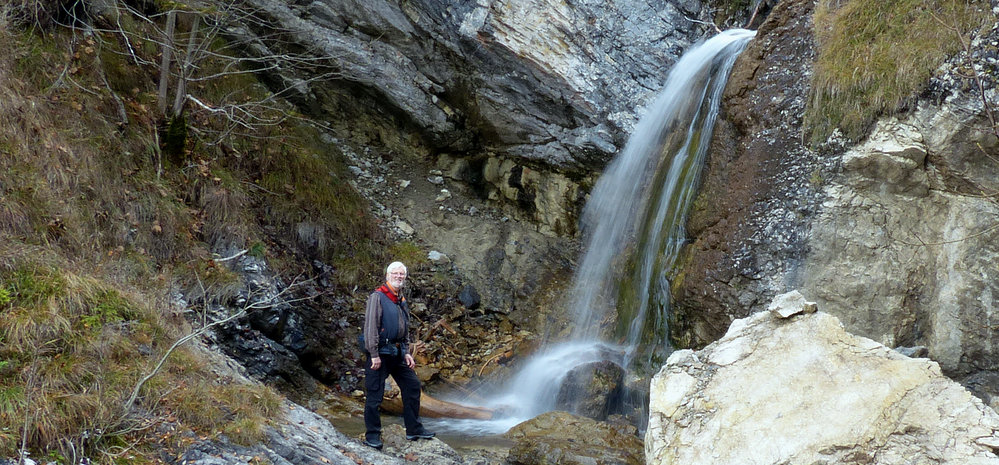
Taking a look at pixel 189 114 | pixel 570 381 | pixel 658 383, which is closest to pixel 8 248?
pixel 189 114

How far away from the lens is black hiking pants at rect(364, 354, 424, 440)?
498cm

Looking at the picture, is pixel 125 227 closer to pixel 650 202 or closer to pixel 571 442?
pixel 571 442

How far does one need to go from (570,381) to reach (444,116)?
4.18 m

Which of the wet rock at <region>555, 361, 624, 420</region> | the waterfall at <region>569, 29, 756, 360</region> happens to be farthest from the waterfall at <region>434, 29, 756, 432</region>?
the wet rock at <region>555, 361, 624, 420</region>

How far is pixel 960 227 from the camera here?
18.0 ft

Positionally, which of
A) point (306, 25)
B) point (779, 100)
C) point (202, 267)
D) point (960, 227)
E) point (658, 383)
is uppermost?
point (779, 100)

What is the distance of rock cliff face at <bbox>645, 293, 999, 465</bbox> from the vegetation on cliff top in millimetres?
2787

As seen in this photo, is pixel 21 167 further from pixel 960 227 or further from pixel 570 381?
pixel 960 227

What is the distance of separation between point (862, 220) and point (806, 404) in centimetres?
240

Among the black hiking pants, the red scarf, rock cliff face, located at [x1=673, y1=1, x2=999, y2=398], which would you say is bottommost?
the black hiking pants

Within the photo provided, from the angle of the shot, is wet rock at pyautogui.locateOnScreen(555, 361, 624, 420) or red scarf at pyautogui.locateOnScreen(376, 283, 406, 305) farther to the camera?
wet rock at pyautogui.locateOnScreen(555, 361, 624, 420)

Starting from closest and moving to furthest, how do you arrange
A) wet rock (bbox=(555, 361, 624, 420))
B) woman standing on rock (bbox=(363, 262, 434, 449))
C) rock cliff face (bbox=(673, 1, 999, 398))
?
woman standing on rock (bbox=(363, 262, 434, 449)), rock cliff face (bbox=(673, 1, 999, 398)), wet rock (bbox=(555, 361, 624, 420))

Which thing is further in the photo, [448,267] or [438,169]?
[438,169]

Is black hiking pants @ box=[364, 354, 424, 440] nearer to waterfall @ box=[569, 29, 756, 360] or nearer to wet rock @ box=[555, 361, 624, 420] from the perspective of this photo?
wet rock @ box=[555, 361, 624, 420]
